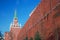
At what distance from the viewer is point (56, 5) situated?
31.1 feet

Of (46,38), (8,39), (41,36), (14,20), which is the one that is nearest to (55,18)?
(46,38)

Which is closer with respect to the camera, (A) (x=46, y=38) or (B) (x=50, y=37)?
(B) (x=50, y=37)

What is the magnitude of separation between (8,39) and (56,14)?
1463 inches

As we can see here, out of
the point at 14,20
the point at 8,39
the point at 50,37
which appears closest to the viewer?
the point at 50,37

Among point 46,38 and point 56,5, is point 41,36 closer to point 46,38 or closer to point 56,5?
point 46,38

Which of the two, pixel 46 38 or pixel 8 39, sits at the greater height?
pixel 8 39

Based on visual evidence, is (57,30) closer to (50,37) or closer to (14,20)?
(50,37)

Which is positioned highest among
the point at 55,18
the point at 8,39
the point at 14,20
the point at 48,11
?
the point at 14,20

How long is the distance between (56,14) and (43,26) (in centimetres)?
263

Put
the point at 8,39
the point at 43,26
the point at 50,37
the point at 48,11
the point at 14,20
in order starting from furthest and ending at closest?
the point at 14,20, the point at 8,39, the point at 43,26, the point at 48,11, the point at 50,37

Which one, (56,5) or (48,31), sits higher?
(56,5)

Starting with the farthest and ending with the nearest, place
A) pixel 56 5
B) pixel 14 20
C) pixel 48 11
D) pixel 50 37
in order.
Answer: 1. pixel 14 20
2. pixel 48 11
3. pixel 50 37
4. pixel 56 5

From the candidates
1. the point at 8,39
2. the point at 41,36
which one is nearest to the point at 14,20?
the point at 8,39

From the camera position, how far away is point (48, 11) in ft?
36.1
